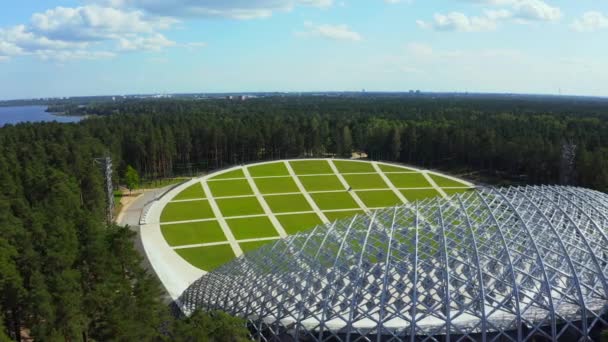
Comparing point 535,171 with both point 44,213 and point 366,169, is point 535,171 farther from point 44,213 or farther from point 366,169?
point 44,213

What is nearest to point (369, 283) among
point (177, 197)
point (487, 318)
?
point (487, 318)

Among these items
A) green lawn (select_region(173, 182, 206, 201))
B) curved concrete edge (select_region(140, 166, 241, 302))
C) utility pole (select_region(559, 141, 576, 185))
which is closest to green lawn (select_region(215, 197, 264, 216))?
green lawn (select_region(173, 182, 206, 201))

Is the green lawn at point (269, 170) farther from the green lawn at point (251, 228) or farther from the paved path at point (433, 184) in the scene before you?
the paved path at point (433, 184)

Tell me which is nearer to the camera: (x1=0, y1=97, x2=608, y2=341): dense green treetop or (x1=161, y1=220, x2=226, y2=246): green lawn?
(x1=0, y1=97, x2=608, y2=341): dense green treetop

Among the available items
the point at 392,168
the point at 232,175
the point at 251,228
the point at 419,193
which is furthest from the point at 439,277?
the point at 392,168

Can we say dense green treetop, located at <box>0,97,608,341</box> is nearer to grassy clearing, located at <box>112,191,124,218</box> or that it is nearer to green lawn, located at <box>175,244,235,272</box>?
grassy clearing, located at <box>112,191,124,218</box>

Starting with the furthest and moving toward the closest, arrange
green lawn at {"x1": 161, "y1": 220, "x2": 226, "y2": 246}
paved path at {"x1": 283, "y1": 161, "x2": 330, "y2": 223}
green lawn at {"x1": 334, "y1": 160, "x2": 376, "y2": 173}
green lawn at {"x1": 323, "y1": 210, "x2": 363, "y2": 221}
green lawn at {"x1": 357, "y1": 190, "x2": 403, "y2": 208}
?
green lawn at {"x1": 334, "y1": 160, "x2": 376, "y2": 173} < green lawn at {"x1": 357, "y1": 190, "x2": 403, "y2": 208} < paved path at {"x1": 283, "y1": 161, "x2": 330, "y2": 223} < green lawn at {"x1": 323, "y1": 210, "x2": 363, "y2": 221} < green lawn at {"x1": 161, "y1": 220, "x2": 226, "y2": 246}
